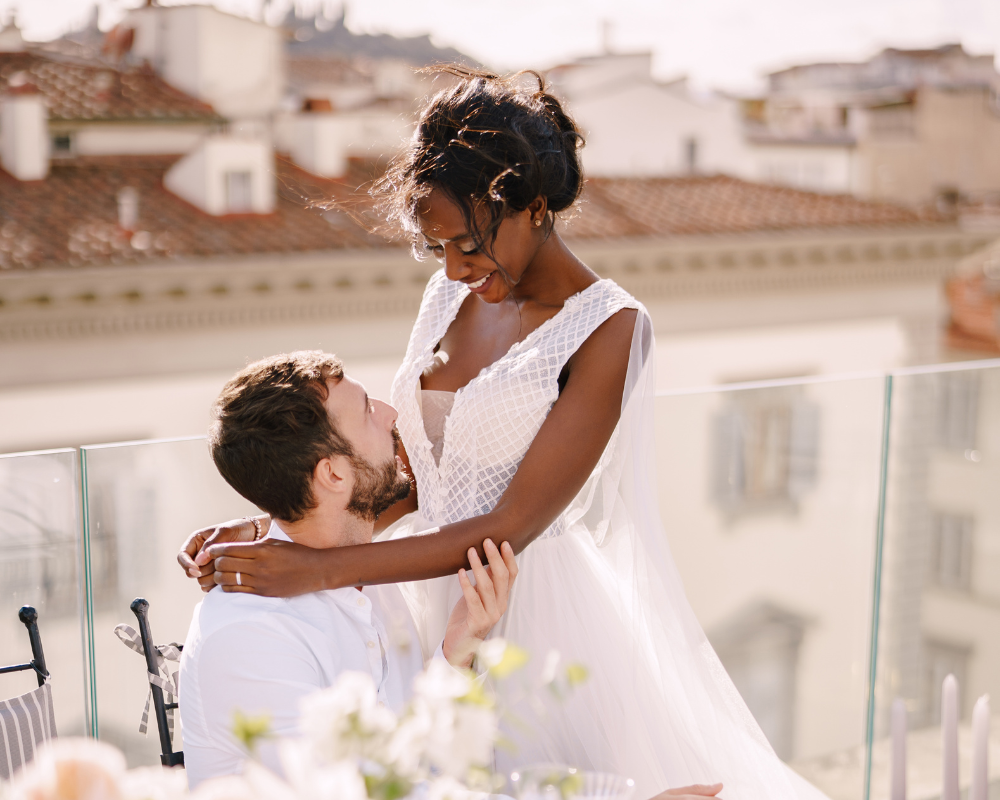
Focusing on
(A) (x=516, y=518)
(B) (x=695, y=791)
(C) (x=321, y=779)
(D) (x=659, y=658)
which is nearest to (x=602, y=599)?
(D) (x=659, y=658)

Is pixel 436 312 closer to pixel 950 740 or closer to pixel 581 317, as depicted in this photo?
pixel 581 317

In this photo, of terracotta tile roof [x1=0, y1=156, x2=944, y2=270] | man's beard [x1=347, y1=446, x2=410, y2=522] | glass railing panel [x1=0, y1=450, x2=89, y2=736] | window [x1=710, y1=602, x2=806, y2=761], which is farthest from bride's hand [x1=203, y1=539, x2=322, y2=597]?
terracotta tile roof [x1=0, y1=156, x2=944, y2=270]

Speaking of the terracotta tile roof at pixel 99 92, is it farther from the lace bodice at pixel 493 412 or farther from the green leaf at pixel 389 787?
the green leaf at pixel 389 787

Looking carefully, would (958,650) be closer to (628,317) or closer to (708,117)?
(628,317)

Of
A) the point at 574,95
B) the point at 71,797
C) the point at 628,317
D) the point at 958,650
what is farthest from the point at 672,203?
the point at 71,797

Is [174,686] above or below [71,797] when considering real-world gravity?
below

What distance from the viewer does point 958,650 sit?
2979mm

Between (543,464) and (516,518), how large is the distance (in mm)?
74

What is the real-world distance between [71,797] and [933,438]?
258 centimetres

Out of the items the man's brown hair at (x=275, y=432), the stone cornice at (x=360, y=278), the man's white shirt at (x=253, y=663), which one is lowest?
the stone cornice at (x=360, y=278)

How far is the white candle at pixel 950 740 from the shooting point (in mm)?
1447

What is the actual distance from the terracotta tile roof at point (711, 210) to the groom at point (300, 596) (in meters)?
9.35

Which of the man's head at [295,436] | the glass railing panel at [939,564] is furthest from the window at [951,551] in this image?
the man's head at [295,436]

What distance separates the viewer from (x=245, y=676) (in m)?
1.18
